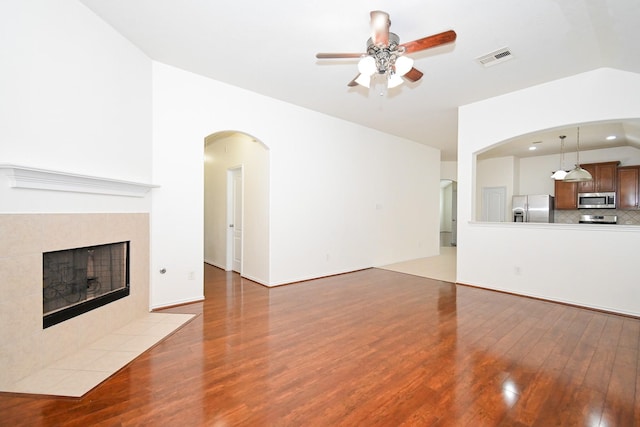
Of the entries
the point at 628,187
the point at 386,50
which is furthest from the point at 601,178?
the point at 386,50

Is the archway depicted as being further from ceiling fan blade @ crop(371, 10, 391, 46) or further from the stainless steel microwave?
the stainless steel microwave

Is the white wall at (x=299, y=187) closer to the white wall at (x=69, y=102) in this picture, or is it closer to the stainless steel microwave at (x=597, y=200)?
the white wall at (x=69, y=102)

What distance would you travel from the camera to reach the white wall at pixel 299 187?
365 centimetres

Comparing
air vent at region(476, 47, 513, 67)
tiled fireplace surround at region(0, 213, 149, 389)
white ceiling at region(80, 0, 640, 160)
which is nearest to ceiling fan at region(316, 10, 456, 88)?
white ceiling at region(80, 0, 640, 160)

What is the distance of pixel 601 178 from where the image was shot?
6770 mm

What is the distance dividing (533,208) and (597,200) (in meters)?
1.27

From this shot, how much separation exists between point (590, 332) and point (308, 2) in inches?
173

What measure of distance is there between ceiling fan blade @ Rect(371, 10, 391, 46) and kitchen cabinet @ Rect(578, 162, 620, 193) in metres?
7.70

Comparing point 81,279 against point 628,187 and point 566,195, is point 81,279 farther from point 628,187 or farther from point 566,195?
point 628,187

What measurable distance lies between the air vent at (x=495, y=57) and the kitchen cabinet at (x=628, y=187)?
19.2 ft

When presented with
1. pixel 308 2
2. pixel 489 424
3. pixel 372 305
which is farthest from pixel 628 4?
pixel 372 305

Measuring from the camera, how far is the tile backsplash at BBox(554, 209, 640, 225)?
6.57m

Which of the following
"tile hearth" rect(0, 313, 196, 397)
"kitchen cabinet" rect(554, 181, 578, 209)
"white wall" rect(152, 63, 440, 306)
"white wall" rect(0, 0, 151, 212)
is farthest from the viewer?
"kitchen cabinet" rect(554, 181, 578, 209)

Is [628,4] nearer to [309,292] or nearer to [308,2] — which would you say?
[308,2]
